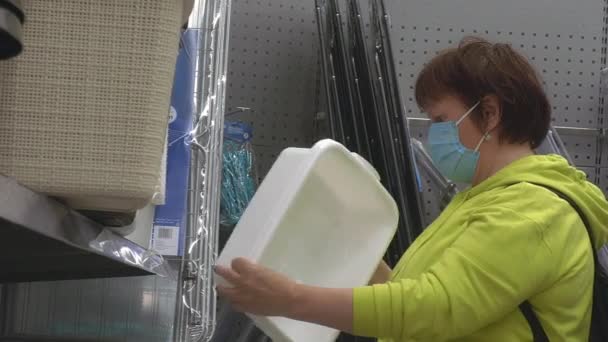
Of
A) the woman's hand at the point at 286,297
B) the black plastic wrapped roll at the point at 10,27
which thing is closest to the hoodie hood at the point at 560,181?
the woman's hand at the point at 286,297

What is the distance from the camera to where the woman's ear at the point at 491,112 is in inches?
49.0

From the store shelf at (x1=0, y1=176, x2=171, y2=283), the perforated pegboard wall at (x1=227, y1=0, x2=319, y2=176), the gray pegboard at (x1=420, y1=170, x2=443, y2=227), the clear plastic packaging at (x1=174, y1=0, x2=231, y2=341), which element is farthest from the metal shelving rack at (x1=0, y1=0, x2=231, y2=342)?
the gray pegboard at (x1=420, y1=170, x2=443, y2=227)

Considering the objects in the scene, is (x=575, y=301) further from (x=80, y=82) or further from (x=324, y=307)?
(x=80, y=82)

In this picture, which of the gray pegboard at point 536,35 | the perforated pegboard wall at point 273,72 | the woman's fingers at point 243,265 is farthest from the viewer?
the gray pegboard at point 536,35

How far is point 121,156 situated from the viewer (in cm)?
75

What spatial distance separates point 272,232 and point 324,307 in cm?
17

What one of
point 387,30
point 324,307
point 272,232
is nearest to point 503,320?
point 324,307

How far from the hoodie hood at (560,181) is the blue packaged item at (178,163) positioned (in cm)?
61

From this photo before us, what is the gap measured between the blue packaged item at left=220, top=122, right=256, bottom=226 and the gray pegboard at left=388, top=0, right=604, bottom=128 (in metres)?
0.61

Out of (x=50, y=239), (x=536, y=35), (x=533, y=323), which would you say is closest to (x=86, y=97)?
(x=50, y=239)

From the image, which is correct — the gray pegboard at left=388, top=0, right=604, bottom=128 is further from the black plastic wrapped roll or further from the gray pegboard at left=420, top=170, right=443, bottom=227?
the black plastic wrapped roll

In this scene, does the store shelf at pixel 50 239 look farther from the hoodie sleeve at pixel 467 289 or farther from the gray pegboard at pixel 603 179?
the gray pegboard at pixel 603 179

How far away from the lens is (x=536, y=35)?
2457mm

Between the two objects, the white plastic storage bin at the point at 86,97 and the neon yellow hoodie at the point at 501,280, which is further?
the neon yellow hoodie at the point at 501,280
